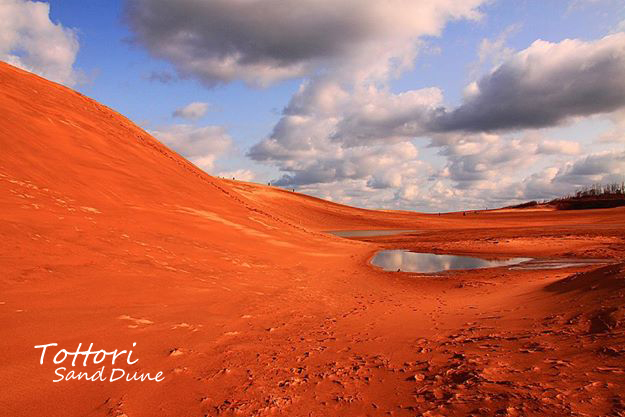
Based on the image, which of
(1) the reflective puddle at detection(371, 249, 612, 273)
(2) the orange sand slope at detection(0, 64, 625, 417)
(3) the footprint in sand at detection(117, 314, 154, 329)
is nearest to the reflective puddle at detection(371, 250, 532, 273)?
(1) the reflective puddle at detection(371, 249, 612, 273)

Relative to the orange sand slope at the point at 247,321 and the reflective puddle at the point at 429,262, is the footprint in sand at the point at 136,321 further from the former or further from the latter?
the reflective puddle at the point at 429,262

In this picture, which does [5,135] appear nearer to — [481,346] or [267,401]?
[267,401]

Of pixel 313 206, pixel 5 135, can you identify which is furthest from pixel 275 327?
pixel 313 206

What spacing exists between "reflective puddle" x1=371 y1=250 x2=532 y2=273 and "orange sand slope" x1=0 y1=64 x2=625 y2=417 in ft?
7.34

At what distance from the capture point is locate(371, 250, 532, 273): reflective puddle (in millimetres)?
18266

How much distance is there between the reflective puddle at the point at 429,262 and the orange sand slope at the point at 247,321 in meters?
2.24

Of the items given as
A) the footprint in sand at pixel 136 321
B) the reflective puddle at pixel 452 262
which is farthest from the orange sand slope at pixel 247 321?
the reflective puddle at pixel 452 262

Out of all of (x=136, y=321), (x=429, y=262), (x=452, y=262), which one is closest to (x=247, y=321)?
(x=136, y=321)

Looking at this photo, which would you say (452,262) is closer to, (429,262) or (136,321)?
(429,262)

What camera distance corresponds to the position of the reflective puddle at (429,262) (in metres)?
18.3

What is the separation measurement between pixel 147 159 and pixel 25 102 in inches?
260

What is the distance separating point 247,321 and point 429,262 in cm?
1495

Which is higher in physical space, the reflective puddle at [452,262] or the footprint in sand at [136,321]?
the footprint in sand at [136,321]

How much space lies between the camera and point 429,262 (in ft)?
66.8
